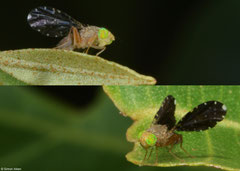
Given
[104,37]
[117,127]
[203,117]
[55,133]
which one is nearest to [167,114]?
[203,117]

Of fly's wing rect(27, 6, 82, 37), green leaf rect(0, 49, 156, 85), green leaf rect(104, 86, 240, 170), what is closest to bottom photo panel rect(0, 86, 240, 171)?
green leaf rect(104, 86, 240, 170)

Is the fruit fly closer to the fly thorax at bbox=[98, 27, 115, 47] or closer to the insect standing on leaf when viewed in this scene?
the fly thorax at bbox=[98, 27, 115, 47]

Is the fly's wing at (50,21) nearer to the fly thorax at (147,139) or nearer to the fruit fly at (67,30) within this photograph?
the fruit fly at (67,30)

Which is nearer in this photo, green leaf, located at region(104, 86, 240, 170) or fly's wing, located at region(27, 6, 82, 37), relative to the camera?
green leaf, located at region(104, 86, 240, 170)

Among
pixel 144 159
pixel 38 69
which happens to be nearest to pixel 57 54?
pixel 38 69

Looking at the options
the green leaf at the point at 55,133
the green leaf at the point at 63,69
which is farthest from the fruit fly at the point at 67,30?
the green leaf at the point at 55,133

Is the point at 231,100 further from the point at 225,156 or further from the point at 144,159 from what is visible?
the point at 144,159

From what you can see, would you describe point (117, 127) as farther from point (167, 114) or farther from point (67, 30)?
point (67, 30)

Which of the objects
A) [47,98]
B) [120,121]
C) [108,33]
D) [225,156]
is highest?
[108,33]
